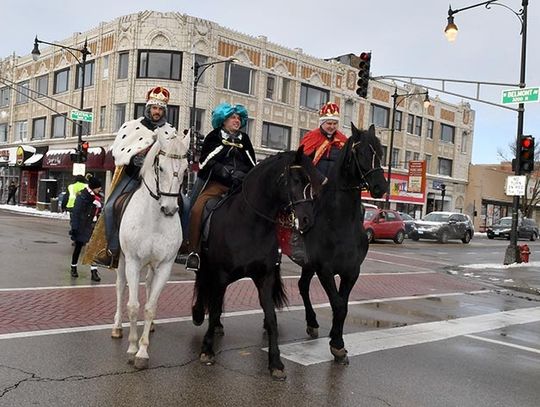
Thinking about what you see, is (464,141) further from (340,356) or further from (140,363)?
(140,363)

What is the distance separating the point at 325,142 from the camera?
7.00m

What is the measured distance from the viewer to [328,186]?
6.30m

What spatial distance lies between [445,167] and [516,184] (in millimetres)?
38221

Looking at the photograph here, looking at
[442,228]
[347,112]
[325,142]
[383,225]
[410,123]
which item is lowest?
[442,228]

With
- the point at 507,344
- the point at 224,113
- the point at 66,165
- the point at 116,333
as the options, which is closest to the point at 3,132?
the point at 66,165

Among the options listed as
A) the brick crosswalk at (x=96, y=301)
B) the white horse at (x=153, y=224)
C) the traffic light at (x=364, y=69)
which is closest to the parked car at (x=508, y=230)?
the traffic light at (x=364, y=69)

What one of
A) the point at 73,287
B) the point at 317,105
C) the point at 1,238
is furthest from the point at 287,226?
the point at 317,105

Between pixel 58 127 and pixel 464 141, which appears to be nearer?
pixel 58 127

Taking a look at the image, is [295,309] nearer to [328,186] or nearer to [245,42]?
→ [328,186]

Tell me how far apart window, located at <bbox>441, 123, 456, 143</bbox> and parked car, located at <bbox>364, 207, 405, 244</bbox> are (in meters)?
29.2

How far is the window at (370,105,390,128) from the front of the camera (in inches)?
1911

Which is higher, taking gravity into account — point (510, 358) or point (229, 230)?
point (229, 230)

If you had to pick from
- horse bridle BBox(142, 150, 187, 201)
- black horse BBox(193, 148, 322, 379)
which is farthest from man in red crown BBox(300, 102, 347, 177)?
horse bridle BBox(142, 150, 187, 201)

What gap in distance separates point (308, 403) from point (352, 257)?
75.3 inches
